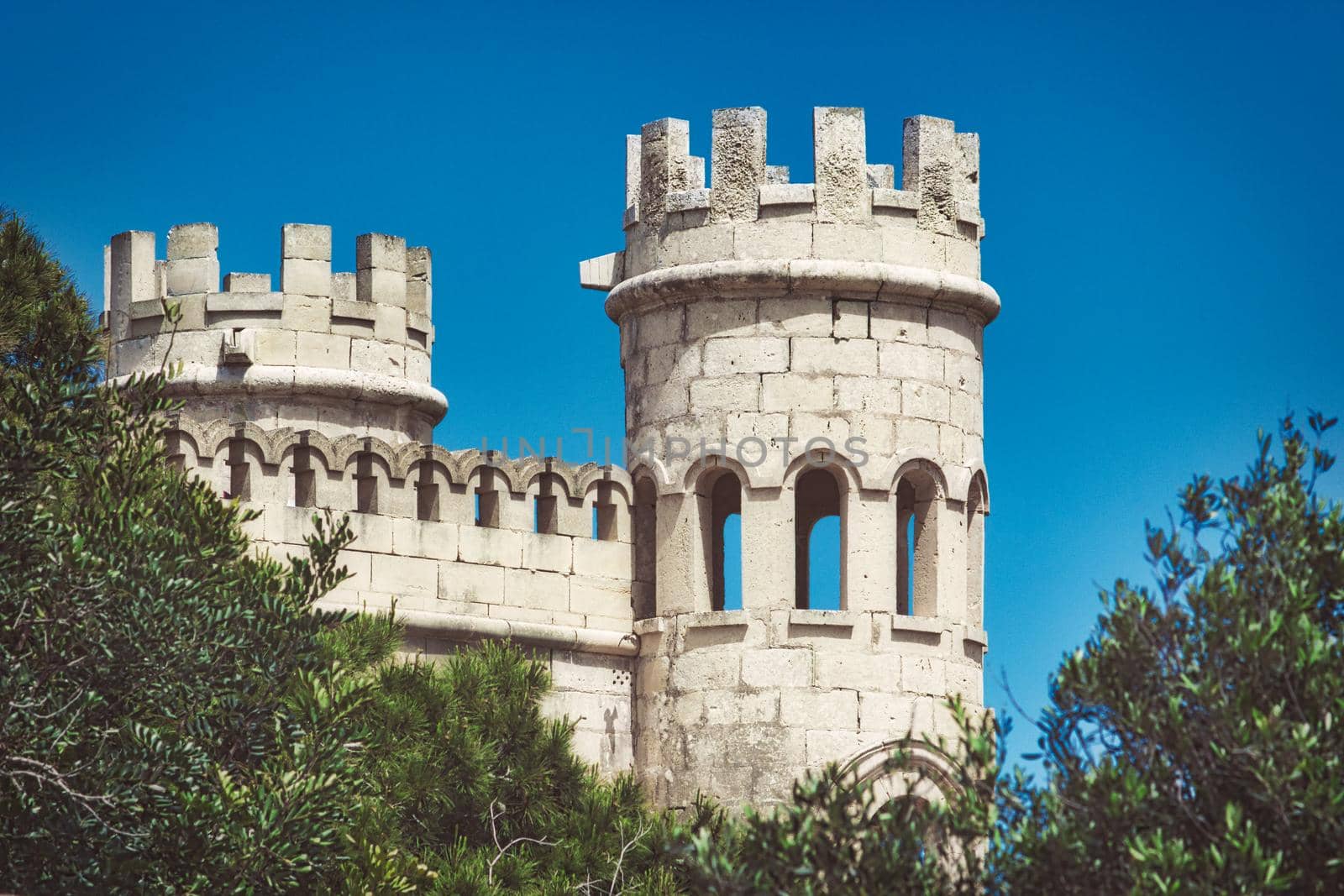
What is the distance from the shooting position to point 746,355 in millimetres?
18938

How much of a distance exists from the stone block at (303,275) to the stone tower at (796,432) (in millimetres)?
3105

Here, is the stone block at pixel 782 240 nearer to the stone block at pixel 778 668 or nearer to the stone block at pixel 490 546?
the stone block at pixel 490 546

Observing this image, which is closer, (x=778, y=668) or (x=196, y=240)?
(x=778, y=668)

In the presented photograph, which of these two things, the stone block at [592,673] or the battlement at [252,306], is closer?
the stone block at [592,673]

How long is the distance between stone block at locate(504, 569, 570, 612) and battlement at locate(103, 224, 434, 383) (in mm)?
3330

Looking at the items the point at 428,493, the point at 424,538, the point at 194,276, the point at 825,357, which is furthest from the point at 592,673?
the point at 194,276

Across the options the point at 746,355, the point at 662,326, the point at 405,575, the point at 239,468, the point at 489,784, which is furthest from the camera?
the point at 662,326

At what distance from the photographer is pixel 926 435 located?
1911 centimetres

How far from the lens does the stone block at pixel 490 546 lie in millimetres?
18703

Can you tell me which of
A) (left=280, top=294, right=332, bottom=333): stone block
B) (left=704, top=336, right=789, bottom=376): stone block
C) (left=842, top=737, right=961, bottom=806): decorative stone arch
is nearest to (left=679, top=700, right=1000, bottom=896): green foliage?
(left=842, top=737, right=961, bottom=806): decorative stone arch

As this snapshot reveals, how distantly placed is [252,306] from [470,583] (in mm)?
3823

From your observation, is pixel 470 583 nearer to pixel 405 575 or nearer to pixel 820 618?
pixel 405 575

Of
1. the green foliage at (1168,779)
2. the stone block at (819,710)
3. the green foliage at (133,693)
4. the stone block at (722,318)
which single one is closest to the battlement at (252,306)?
the stone block at (722,318)

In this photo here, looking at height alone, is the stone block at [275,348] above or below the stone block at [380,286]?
below
